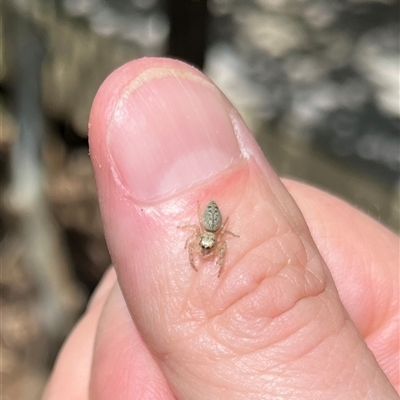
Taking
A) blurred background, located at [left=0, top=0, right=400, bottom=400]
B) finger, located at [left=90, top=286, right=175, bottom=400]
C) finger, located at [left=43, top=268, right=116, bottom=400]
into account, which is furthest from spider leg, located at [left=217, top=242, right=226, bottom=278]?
blurred background, located at [left=0, top=0, right=400, bottom=400]

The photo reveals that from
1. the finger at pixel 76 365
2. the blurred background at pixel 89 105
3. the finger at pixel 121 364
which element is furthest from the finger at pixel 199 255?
the blurred background at pixel 89 105

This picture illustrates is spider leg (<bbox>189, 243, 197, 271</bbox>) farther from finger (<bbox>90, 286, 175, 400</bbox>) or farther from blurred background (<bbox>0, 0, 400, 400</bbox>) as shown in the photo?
blurred background (<bbox>0, 0, 400, 400</bbox>)

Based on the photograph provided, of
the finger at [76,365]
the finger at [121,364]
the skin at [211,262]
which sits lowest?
the finger at [76,365]

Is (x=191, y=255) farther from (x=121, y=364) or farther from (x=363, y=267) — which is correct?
(x=363, y=267)

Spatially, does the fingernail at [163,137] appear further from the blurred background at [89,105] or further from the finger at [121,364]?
the blurred background at [89,105]

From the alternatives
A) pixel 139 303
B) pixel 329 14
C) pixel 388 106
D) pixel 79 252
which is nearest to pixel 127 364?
pixel 139 303

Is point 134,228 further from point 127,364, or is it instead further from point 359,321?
point 359,321

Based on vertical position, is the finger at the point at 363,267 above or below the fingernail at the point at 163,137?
below

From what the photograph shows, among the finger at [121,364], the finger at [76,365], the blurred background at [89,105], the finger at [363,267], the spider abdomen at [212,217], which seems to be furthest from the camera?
the blurred background at [89,105]
